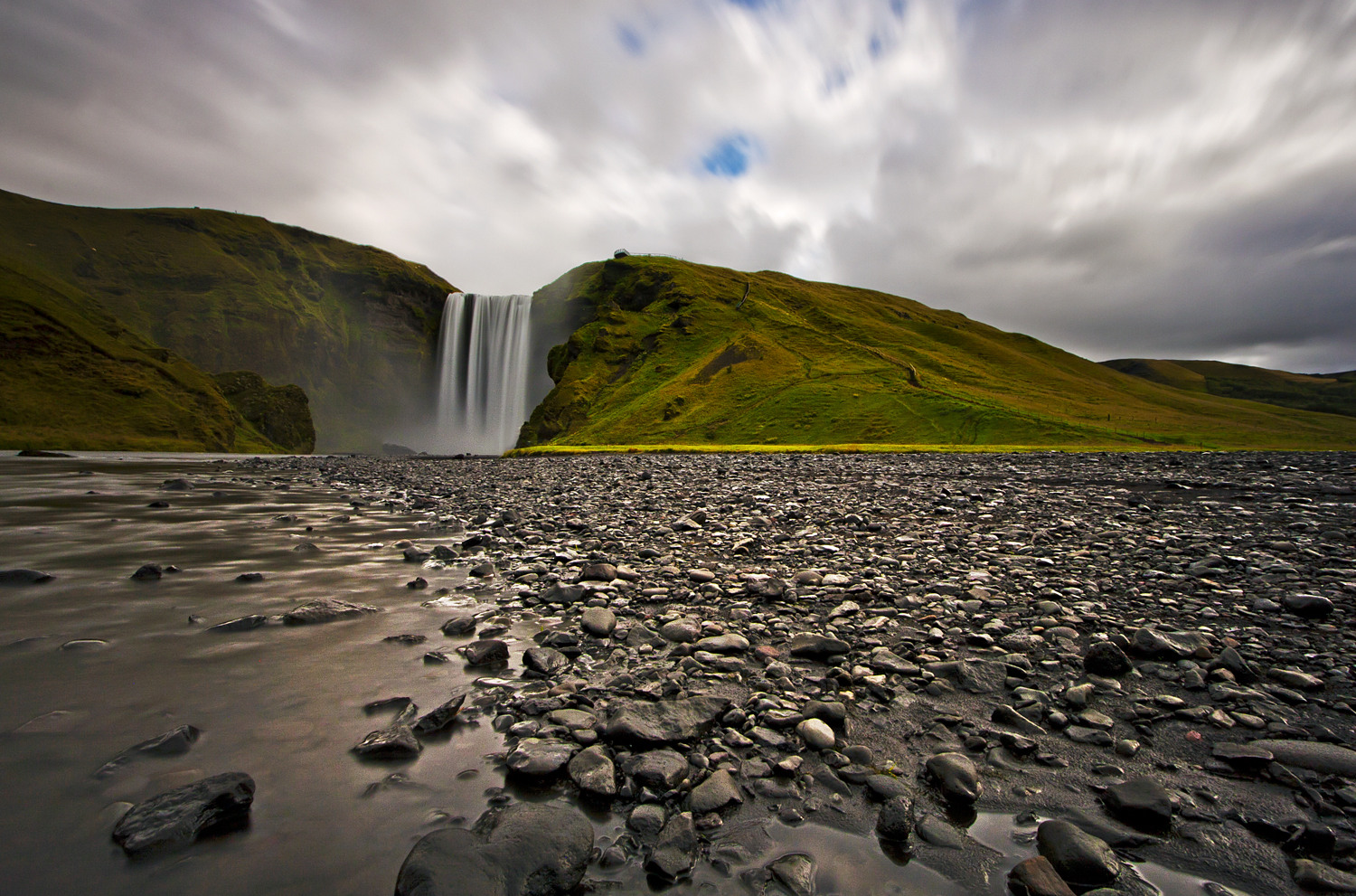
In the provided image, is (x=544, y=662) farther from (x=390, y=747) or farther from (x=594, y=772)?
(x=594, y=772)

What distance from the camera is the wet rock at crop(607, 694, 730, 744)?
12.8 ft

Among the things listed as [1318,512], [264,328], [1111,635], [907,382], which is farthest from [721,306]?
[264,328]

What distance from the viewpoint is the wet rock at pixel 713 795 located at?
3.24 meters

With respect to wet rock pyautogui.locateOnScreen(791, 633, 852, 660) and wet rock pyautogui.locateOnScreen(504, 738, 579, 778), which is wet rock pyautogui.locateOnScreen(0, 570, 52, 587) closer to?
wet rock pyautogui.locateOnScreen(504, 738, 579, 778)

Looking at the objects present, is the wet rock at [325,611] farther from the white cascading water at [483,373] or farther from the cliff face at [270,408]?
the cliff face at [270,408]

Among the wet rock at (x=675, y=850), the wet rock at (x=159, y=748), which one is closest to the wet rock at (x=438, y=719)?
the wet rock at (x=159, y=748)

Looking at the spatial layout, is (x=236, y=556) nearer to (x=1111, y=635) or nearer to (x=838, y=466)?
(x=1111, y=635)

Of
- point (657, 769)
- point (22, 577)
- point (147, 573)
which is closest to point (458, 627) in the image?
point (657, 769)

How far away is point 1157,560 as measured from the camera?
8.83 meters

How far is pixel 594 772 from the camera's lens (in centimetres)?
348

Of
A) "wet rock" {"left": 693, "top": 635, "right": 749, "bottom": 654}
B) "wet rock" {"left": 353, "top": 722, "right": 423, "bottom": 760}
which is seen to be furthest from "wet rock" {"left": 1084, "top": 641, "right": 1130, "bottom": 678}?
"wet rock" {"left": 353, "top": 722, "right": 423, "bottom": 760}

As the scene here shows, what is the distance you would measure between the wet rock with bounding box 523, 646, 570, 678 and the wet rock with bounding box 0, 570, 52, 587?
808 centimetres

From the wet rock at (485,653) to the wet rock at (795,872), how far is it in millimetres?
3530

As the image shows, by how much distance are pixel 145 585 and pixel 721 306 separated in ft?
407
